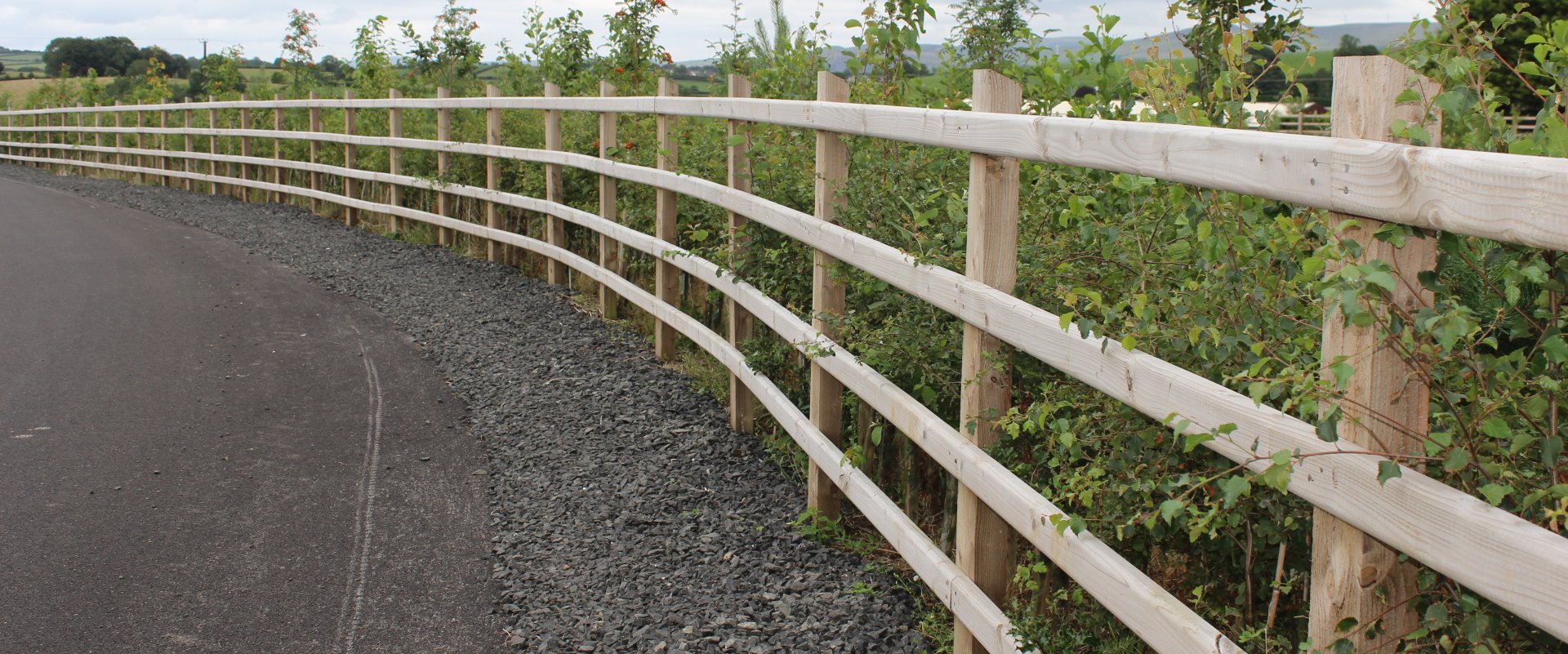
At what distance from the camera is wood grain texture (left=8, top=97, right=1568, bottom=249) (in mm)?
1739

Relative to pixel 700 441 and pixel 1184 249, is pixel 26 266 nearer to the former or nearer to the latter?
pixel 700 441

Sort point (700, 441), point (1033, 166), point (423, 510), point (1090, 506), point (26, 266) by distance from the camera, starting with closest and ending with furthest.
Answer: point (1090, 506) < point (1033, 166) < point (423, 510) < point (700, 441) < point (26, 266)

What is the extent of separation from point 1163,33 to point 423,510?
3.26 m

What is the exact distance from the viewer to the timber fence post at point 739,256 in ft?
→ 19.9

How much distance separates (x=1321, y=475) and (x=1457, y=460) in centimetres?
29

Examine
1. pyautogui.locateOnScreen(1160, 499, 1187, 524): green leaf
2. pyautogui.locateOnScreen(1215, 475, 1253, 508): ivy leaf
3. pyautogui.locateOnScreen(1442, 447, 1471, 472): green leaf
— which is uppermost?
pyautogui.locateOnScreen(1442, 447, 1471, 472): green leaf

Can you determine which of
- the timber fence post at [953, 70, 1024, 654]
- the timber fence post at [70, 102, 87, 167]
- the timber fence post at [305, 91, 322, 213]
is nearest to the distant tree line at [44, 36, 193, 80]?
the timber fence post at [70, 102, 87, 167]

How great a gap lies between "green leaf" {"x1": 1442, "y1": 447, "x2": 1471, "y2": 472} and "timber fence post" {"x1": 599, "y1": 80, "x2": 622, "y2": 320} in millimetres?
6830

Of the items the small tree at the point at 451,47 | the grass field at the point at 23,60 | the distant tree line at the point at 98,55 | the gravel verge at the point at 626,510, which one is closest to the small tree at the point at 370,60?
the small tree at the point at 451,47

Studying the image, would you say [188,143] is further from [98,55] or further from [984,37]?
[98,55]

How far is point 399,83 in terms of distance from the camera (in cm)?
1723

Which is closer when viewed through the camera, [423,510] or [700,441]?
[423,510]

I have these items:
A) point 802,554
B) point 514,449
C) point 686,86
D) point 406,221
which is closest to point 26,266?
point 406,221

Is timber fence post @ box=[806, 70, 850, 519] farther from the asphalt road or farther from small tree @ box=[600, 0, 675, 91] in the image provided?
small tree @ box=[600, 0, 675, 91]
